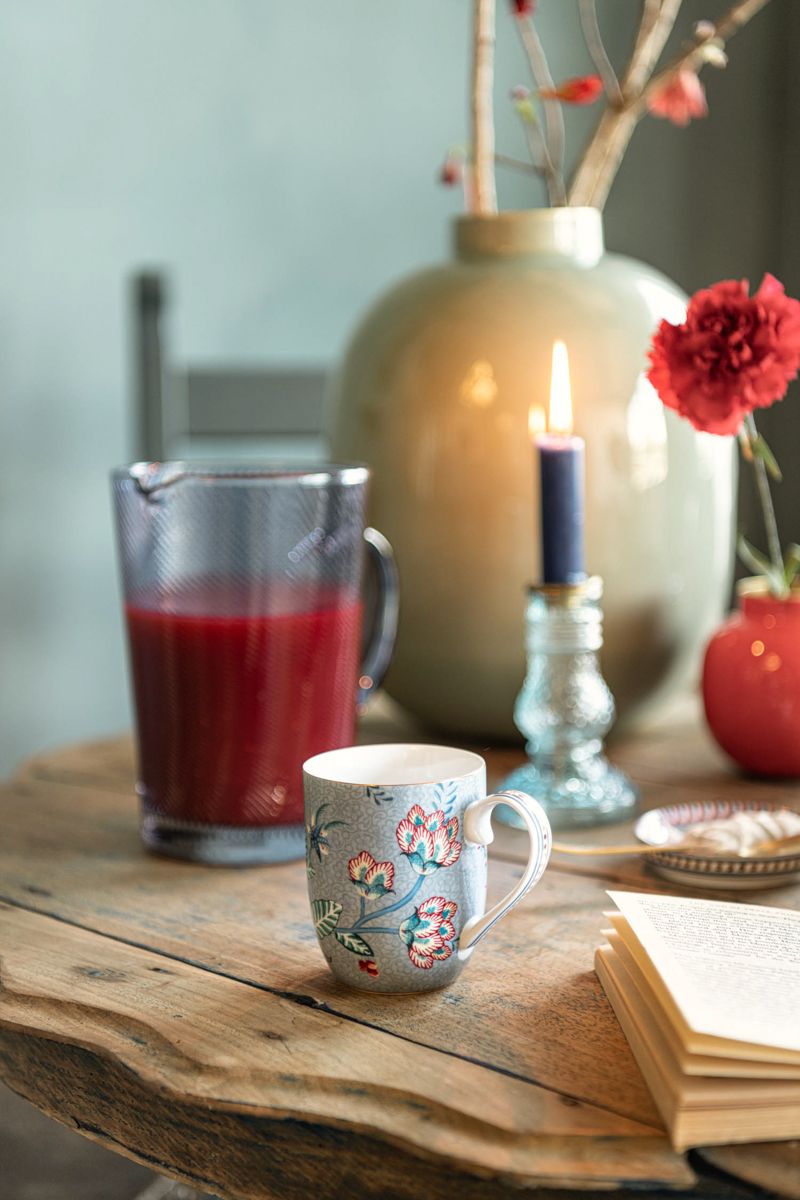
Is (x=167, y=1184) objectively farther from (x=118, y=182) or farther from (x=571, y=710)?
(x=118, y=182)

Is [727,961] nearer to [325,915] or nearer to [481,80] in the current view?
[325,915]

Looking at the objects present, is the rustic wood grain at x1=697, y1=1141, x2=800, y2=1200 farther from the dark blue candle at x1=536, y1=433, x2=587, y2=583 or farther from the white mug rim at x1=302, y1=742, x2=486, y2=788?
the dark blue candle at x1=536, y1=433, x2=587, y2=583

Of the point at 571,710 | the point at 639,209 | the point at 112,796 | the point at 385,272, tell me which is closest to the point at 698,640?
the point at 571,710

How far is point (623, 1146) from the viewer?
17.9 inches

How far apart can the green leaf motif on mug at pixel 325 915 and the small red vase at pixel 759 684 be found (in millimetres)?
416

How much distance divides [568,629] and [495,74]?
1.64m

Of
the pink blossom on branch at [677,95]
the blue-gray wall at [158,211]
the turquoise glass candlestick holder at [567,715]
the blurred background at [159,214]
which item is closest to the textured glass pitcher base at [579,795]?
the turquoise glass candlestick holder at [567,715]

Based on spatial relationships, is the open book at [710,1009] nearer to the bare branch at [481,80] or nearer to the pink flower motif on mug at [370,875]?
the pink flower motif on mug at [370,875]

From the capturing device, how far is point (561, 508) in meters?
0.79

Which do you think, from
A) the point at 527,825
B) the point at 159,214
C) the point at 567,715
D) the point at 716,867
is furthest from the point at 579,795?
the point at 159,214

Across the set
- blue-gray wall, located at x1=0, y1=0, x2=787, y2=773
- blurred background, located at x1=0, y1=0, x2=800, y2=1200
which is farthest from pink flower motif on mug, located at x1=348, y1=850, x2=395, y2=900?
blue-gray wall, located at x1=0, y1=0, x2=787, y2=773

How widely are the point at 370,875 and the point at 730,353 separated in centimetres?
34

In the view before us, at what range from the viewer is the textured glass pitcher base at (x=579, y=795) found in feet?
2.69

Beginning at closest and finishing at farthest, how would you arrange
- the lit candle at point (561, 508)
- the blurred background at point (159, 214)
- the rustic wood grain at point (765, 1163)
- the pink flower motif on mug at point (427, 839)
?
the rustic wood grain at point (765, 1163) → the pink flower motif on mug at point (427, 839) → the lit candle at point (561, 508) → the blurred background at point (159, 214)
